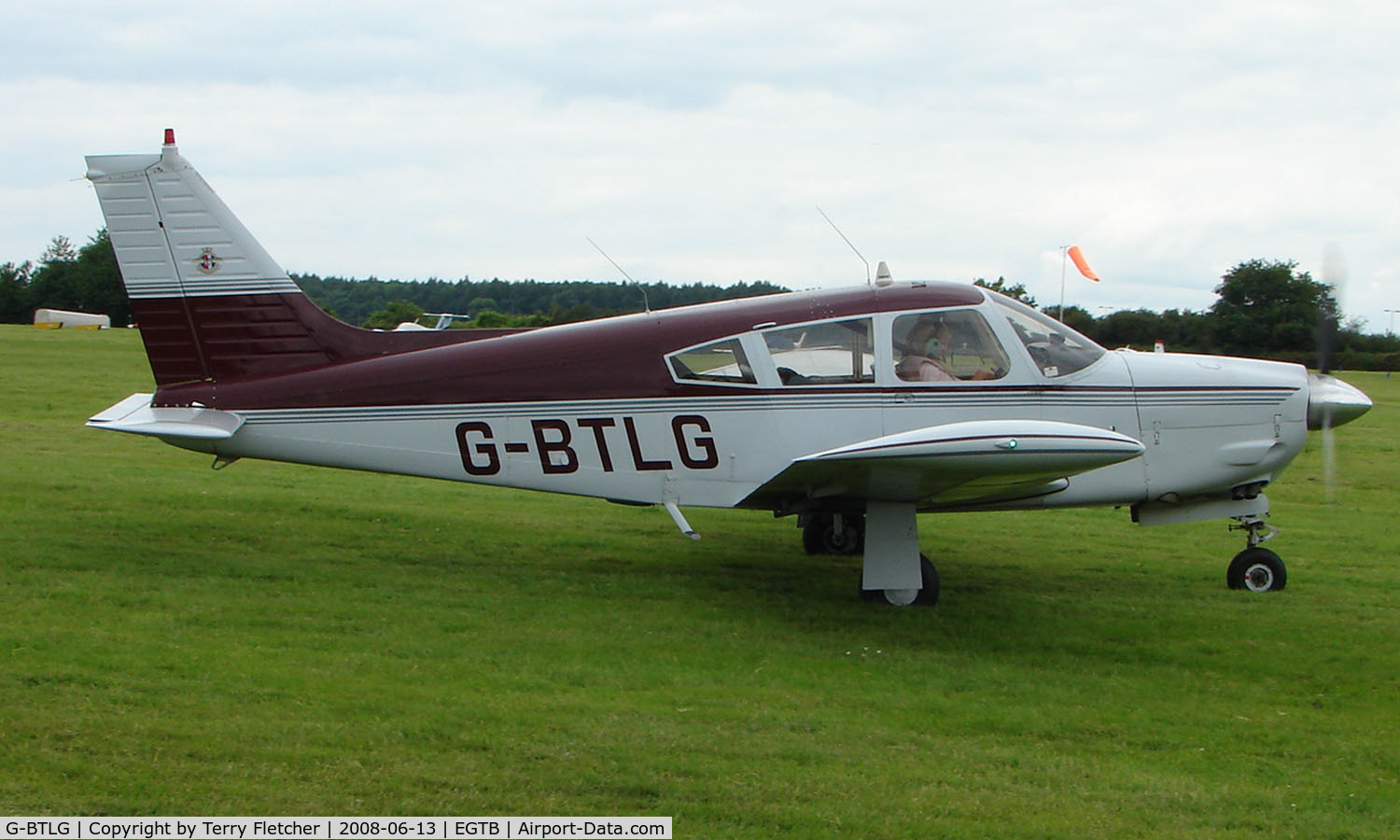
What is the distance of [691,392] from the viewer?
8.37 metres

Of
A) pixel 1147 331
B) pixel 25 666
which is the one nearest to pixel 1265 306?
pixel 1147 331

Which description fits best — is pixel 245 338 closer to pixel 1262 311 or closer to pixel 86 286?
pixel 1262 311

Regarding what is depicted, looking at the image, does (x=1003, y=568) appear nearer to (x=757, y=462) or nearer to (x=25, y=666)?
(x=757, y=462)

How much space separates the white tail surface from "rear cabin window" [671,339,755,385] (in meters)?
3.33

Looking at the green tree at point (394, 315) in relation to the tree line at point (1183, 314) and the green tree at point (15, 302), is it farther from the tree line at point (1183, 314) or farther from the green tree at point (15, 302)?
the green tree at point (15, 302)

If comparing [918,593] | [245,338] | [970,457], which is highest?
[245,338]

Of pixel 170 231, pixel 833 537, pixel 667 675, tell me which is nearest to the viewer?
pixel 667 675

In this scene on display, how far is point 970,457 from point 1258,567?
3777 millimetres

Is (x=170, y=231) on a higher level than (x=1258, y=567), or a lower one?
higher

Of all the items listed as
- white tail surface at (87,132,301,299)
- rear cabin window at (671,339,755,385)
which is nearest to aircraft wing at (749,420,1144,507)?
rear cabin window at (671,339,755,385)

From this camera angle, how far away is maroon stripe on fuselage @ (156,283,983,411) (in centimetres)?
841

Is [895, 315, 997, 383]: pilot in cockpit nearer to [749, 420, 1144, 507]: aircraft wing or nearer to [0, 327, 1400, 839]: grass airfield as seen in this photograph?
[749, 420, 1144, 507]: aircraft wing

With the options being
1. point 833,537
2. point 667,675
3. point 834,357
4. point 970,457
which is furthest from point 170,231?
point 970,457

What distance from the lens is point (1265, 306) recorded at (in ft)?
39.7
